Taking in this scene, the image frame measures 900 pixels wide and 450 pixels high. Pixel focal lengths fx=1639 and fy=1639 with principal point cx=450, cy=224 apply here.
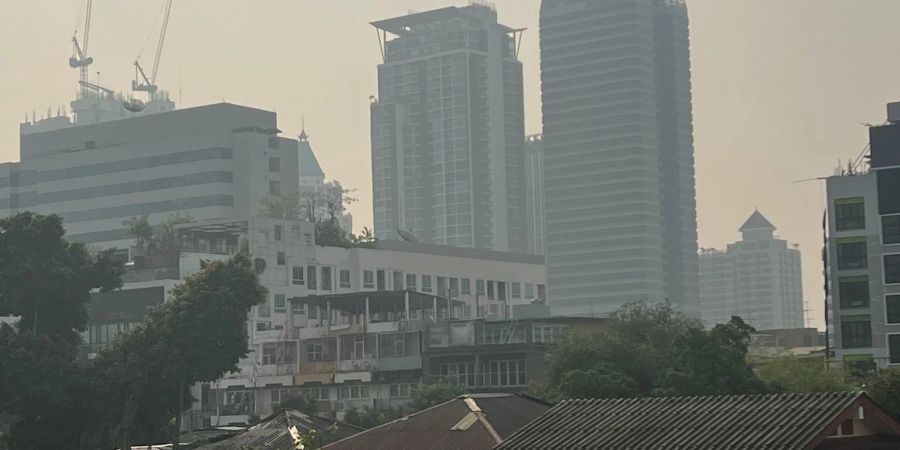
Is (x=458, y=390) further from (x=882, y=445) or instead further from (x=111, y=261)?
(x=882, y=445)

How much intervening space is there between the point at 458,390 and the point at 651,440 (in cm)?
6576

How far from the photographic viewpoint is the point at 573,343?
106688 millimetres

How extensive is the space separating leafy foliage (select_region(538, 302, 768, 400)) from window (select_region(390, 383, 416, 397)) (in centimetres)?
2212

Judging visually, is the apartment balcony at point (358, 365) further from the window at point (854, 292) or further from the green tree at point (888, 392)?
the green tree at point (888, 392)

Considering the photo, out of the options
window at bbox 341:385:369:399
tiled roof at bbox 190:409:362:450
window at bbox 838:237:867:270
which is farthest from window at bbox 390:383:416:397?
tiled roof at bbox 190:409:362:450

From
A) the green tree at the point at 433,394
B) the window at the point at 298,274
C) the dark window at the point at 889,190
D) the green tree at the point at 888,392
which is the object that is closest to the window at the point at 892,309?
the dark window at the point at 889,190

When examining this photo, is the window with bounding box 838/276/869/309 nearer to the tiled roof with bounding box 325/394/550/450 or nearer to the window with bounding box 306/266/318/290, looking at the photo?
the tiled roof with bounding box 325/394/550/450

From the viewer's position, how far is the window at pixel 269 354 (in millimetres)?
146875

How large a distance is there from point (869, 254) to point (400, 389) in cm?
3894

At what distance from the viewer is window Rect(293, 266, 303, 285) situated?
176 m

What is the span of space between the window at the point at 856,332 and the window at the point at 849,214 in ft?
23.8

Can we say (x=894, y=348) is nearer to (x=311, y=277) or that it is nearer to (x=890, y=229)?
(x=890, y=229)

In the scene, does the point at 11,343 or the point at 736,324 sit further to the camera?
the point at 11,343

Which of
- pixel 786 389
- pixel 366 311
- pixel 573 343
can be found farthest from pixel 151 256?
pixel 786 389
